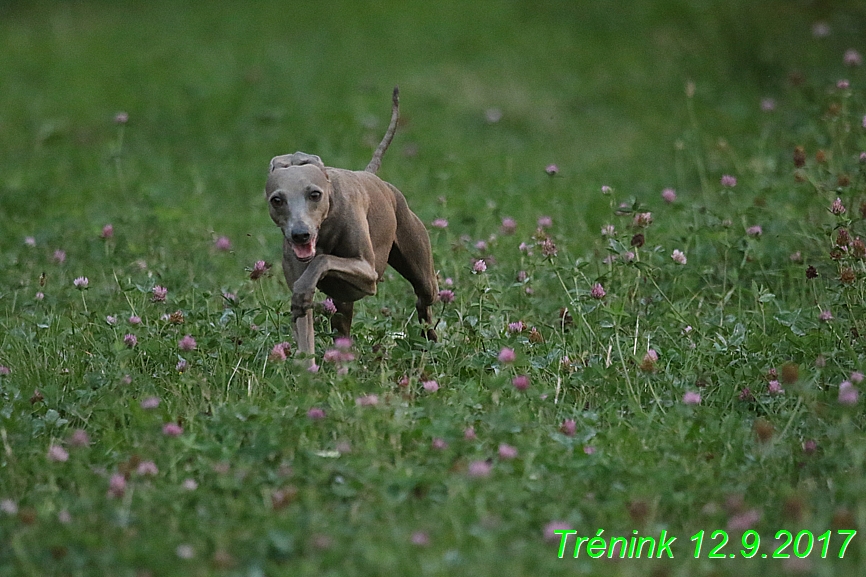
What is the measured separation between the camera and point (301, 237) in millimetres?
4273

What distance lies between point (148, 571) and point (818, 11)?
32.4 ft

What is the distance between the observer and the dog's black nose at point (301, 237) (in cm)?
426

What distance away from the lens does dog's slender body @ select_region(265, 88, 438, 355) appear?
4.34m

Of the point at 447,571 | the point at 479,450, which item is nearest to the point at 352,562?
the point at 447,571

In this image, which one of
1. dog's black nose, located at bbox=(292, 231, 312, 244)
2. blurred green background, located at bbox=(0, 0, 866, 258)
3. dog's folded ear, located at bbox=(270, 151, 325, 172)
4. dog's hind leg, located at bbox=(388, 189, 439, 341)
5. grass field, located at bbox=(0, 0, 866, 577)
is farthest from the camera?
blurred green background, located at bbox=(0, 0, 866, 258)

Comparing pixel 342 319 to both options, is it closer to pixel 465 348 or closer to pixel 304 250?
pixel 465 348

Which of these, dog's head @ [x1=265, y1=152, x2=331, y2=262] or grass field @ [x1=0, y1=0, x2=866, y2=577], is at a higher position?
dog's head @ [x1=265, y1=152, x2=331, y2=262]

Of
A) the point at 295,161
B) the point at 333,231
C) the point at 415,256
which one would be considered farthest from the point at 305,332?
the point at 415,256

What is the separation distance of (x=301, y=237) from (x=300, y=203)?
5.2 inches

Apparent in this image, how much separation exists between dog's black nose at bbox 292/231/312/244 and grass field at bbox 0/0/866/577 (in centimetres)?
45

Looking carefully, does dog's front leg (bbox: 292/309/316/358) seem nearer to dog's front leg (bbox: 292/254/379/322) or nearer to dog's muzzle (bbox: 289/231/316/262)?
dog's front leg (bbox: 292/254/379/322)

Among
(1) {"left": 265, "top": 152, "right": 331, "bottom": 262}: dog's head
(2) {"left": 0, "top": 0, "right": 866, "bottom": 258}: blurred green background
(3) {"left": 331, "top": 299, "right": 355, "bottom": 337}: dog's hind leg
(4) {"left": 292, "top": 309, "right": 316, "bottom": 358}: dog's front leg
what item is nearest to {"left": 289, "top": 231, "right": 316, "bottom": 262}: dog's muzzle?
(1) {"left": 265, "top": 152, "right": 331, "bottom": 262}: dog's head

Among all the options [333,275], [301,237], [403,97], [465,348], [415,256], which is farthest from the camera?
[403,97]

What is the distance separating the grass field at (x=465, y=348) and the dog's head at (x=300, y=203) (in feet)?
1.50
